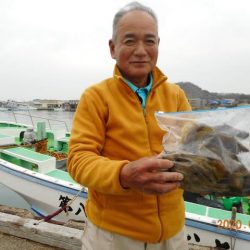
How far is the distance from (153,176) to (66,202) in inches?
199

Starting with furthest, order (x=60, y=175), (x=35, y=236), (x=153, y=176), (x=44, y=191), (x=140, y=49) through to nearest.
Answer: (x=60, y=175)
(x=44, y=191)
(x=35, y=236)
(x=140, y=49)
(x=153, y=176)

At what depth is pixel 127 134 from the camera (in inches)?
57.6

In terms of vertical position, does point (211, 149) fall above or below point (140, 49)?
below

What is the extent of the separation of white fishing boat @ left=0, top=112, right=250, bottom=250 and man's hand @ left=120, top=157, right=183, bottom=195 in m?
2.92

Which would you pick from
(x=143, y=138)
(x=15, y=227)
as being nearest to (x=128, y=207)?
(x=143, y=138)

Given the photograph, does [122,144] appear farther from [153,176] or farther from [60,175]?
[60,175]

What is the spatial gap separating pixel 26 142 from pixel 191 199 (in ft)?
20.1

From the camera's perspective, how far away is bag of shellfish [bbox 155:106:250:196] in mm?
1158

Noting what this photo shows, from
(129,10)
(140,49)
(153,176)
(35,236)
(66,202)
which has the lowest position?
(66,202)

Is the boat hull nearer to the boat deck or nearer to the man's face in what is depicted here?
the boat deck

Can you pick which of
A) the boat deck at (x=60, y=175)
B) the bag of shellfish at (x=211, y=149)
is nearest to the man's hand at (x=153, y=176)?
the bag of shellfish at (x=211, y=149)

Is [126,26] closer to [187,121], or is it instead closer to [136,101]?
[136,101]

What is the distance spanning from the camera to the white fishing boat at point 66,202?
416cm

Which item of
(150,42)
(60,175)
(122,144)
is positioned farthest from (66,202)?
(150,42)
